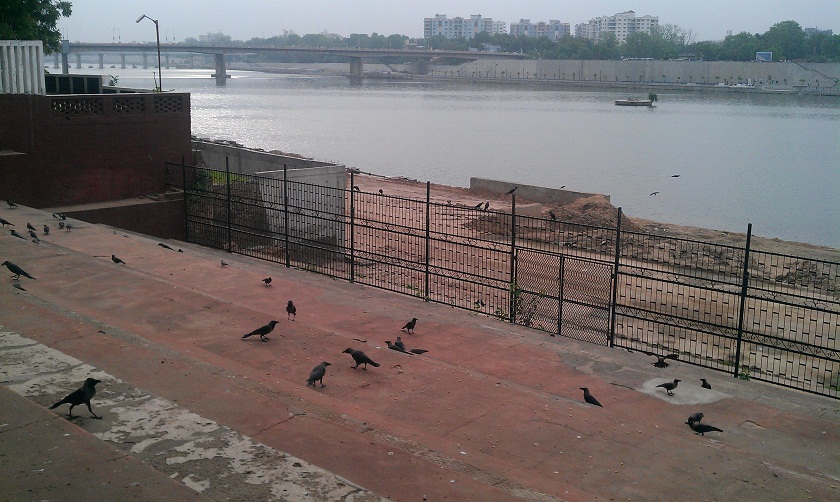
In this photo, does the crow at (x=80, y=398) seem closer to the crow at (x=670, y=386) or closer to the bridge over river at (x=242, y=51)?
the crow at (x=670, y=386)

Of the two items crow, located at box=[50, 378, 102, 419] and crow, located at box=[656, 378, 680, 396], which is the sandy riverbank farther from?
crow, located at box=[50, 378, 102, 419]

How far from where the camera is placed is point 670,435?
28.5ft

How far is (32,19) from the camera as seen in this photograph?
3691cm

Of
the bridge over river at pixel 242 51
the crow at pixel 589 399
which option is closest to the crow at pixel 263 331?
the crow at pixel 589 399

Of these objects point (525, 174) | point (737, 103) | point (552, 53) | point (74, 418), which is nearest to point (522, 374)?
point (74, 418)

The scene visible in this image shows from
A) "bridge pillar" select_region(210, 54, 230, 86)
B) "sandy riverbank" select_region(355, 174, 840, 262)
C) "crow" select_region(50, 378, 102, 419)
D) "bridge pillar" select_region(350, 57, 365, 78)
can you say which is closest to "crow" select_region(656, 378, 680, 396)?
"crow" select_region(50, 378, 102, 419)

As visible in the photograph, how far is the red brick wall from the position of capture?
20.1m

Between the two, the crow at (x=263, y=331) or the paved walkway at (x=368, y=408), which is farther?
the crow at (x=263, y=331)

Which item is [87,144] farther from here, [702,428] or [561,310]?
[702,428]

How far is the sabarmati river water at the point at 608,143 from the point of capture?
2023 inches

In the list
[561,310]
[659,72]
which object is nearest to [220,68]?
[659,72]

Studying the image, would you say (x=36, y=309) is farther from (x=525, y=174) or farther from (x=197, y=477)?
(x=525, y=174)

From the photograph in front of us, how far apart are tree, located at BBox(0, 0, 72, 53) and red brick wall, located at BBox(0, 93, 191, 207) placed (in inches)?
573

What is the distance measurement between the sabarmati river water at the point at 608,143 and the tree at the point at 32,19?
23.6 metres
